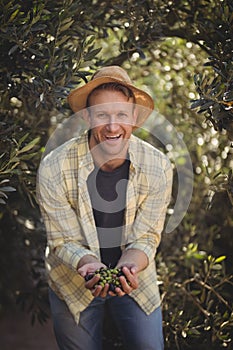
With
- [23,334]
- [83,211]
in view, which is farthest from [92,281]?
[23,334]

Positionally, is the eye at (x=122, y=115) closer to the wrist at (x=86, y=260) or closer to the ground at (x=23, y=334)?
the wrist at (x=86, y=260)

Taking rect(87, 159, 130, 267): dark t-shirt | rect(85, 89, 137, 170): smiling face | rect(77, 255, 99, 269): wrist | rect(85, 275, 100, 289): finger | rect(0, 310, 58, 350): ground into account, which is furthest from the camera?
rect(0, 310, 58, 350): ground

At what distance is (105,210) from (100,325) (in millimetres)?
589

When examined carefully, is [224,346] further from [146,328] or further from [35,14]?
[35,14]

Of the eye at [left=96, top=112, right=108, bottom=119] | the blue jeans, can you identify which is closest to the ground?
the blue jeans

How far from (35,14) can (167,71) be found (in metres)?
1.67

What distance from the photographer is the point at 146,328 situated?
330cm

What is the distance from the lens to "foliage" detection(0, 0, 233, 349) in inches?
132

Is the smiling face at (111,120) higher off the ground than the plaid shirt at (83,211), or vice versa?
the smiling face at (111,120)

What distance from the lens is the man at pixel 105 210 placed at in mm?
3297

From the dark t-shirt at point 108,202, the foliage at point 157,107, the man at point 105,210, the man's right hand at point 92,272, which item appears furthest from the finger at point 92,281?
the foliage at point 157,107

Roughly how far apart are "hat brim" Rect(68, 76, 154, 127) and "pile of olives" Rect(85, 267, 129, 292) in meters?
0.86

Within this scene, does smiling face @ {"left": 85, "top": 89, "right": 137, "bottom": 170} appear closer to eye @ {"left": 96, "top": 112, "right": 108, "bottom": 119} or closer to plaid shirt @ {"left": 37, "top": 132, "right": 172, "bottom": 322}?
eye @ {"left": 96, "top": 112, "right": 108, "bottom": 119}

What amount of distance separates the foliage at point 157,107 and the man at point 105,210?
0.20 m
